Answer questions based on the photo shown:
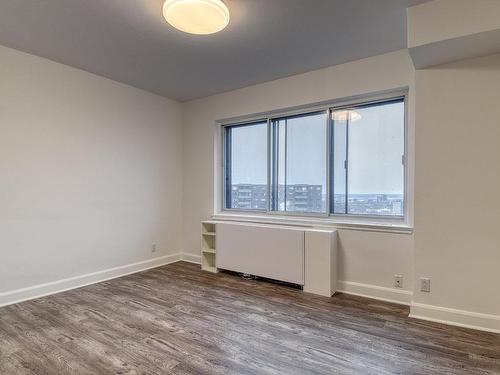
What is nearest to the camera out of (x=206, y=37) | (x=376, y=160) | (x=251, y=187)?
(x=206, y=37)

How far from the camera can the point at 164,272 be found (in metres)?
4.11

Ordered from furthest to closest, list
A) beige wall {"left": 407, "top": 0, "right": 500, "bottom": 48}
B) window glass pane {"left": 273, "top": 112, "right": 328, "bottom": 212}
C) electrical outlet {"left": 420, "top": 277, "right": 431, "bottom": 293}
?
window glass pane {"left": 273, "top": 112, "right": 328, "bottom": 212} < electrical outlet {"left": 420, "top": 277, "right": 431, "bottom": 293} < beige wall {"left": 407, "top": 0, "right": 500, "bottom": 48}

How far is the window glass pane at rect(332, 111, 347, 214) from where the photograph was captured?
352 cm

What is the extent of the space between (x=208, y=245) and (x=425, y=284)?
2809mm

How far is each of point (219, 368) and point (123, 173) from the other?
292 cm

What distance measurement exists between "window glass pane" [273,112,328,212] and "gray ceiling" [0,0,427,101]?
678 mm

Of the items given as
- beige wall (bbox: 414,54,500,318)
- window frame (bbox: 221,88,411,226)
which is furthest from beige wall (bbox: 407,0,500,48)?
window frame (bbox: 221,88,411,226)

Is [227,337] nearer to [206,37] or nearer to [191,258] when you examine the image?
[191,258]

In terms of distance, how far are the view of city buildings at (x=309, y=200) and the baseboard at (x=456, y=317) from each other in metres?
0.99

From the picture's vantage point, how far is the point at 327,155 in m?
3.60

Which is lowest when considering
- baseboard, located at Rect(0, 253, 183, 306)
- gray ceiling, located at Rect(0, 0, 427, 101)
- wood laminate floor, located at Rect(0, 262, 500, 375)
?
wood laminate floor, located at Rect(0, 262, 500, 375)

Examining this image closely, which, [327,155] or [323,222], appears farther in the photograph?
[327,155]

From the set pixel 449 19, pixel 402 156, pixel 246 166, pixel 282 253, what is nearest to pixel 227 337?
pixel 282 253

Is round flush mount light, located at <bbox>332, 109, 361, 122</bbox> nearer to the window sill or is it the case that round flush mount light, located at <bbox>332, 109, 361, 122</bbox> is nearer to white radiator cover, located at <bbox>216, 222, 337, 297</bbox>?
the window sill
